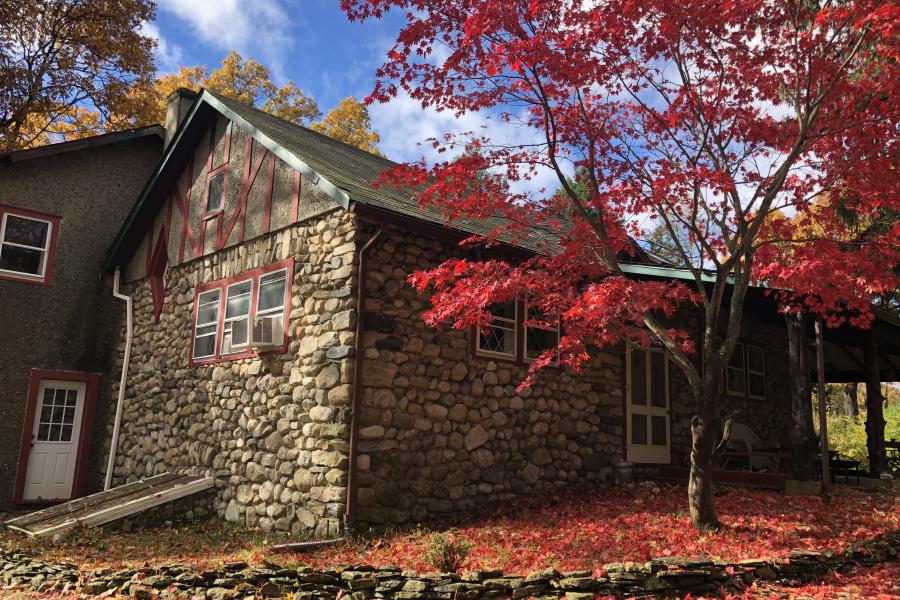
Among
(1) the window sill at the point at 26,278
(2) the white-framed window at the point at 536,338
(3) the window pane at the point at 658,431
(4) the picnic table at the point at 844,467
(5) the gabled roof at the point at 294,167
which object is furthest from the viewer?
(4) the picnic table at the point at 844,467

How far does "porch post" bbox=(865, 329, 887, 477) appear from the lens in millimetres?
11336

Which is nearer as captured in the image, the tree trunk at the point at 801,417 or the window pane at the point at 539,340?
the tree trunk at the point at 801,417

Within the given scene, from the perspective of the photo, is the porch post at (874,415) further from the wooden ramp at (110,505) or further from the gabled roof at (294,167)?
the wooden ramp at (110,505)

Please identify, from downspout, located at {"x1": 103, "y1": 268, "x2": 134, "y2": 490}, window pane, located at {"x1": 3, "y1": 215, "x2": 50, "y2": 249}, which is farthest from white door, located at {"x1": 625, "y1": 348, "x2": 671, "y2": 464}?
window pane, located at {"x1": 3, "y1": 215, "x2": 50, "y2": 249}

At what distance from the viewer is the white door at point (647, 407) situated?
11.9 m

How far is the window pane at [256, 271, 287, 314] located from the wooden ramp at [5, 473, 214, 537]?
2631 mm

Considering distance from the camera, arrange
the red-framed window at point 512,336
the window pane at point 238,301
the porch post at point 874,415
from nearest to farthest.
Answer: the red-framed window at point 512,336
the window pane at point 238,301
the porch post at point 874,415

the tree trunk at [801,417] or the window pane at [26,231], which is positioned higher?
the window pane at [26,231]

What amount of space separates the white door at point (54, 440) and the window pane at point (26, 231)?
2.55 meters

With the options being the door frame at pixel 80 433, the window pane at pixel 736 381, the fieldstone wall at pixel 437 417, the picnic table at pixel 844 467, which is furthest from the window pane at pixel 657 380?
the door frame at pixel 80 433

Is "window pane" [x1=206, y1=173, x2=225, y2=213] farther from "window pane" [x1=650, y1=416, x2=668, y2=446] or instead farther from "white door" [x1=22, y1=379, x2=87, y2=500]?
"window pane" [x1=650, y1=416, x2=668, y2=446]

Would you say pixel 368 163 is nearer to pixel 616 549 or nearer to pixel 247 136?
pixel 247 136

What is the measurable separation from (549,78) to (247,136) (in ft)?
Answer: 19.3

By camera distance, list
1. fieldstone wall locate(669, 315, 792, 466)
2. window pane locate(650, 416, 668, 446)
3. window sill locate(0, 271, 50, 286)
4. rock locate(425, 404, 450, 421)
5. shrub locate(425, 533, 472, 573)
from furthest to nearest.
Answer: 1. window sill locate(0, 271, 50, 286)
2. fieldstone wall locate(669, 315, 792, 466)
3. window pane locate(650, 416, 668, 446)
4. rock locate(425, 404, 450, 421)
5. shrub locate(425, 533, 472, 573)
